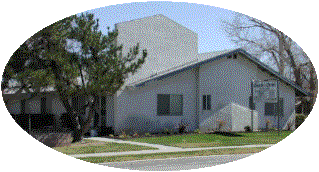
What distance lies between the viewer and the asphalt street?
1211 centimetres

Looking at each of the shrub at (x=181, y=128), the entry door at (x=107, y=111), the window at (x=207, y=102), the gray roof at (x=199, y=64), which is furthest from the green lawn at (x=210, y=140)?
the gray roof at (x=199, y=64)

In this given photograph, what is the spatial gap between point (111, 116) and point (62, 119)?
3.73 meters

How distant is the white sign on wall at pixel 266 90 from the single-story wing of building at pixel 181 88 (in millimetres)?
289

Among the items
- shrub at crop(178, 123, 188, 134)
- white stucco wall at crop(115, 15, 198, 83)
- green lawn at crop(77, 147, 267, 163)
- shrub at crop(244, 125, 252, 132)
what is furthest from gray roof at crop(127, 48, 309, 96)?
green lawn at crop(77, 147, 267, 163)

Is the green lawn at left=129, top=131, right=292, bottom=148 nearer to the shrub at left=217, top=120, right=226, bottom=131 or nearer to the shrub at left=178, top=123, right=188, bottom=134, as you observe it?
the shrub at left=178, top=123, right=188, bottom=134

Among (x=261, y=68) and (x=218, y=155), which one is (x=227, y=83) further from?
(x=218, y=155)

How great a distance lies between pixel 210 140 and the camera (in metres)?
20.1

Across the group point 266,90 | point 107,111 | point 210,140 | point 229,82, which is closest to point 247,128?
point 266,90

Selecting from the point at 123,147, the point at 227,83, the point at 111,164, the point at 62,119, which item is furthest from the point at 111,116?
the point at 111,164

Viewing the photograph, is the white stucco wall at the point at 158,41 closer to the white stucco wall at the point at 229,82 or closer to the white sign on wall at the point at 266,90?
the white stucco wall at the point at 229,82

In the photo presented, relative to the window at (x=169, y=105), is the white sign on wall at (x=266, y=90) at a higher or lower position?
higher

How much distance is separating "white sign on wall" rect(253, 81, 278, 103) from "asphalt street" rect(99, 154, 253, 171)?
985 centimetres

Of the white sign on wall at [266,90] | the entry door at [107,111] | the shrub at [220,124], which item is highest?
the white sign on wall at [266,90]

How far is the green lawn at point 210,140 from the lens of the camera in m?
18.6
